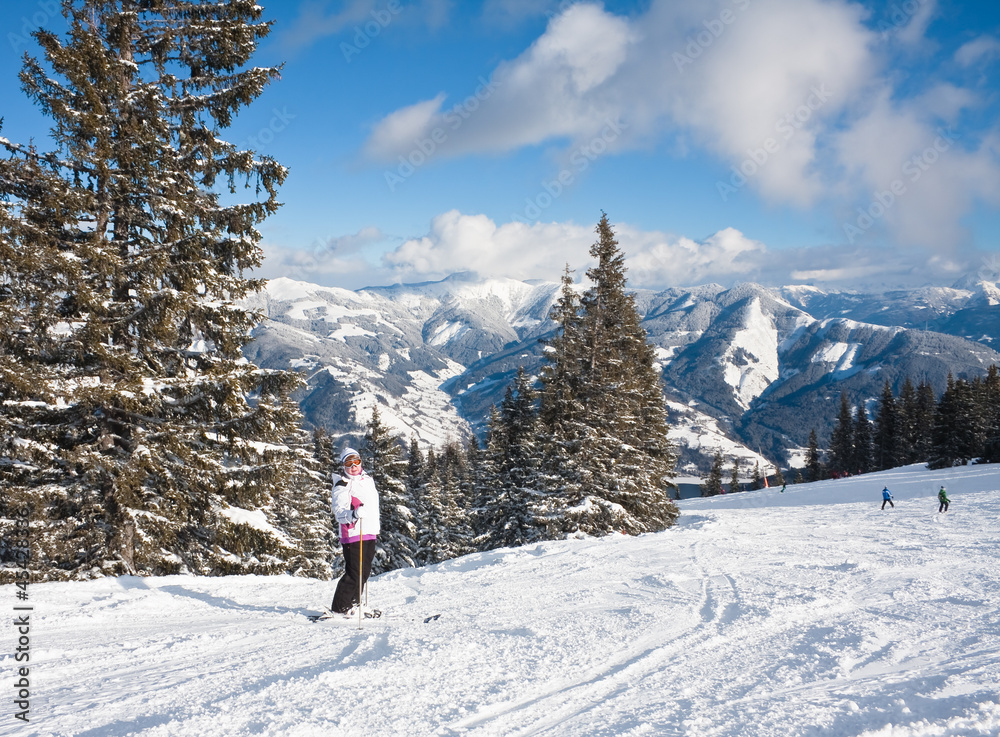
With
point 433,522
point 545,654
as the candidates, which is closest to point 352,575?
point 545,654

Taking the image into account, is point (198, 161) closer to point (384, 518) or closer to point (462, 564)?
point (462, 564)

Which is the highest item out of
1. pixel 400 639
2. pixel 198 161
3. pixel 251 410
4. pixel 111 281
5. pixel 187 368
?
pixel 198 161

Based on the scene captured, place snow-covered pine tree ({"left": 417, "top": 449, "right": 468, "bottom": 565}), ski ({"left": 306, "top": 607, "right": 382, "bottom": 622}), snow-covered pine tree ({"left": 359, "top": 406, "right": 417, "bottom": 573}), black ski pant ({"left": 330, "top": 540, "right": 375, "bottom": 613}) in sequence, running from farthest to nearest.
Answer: snow-covered pine tree ({"left": 417, "top": 449, "right": 468, "bottom": 565}) < snow-covered pine tree ({"left": 359, "top": 406, "right": 417, "bottom": 573}) < black ski pant ({"left": 330, "top": 540, "right": 375, "bottom": 613}) < ski ({"left": 306, "top": 607, "right": 382, "bottom": 622})

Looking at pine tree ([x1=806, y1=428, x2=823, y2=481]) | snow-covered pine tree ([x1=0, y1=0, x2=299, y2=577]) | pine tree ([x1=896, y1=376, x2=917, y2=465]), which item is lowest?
pine tree ([x1=806, y1=428, x2=823, y2=481])

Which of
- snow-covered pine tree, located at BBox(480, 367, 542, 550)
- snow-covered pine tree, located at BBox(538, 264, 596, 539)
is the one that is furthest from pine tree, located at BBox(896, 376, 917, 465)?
snow-covered pine tree, located at BBox(538, 264, 596, 539)

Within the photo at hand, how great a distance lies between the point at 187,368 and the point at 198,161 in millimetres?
3867

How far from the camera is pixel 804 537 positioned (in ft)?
42.1

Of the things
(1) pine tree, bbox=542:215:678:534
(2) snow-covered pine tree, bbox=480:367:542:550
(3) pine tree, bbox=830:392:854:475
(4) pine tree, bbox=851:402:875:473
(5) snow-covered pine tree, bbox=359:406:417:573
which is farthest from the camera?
(3) pine tree, bbox=830:392:854:475

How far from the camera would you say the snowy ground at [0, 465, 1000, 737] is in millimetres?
3262

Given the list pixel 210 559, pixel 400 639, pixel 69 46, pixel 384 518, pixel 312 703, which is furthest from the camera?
pixel 384 518

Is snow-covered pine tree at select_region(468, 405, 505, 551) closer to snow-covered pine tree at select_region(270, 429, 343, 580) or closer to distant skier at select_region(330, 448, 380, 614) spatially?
snow-covered pine tree at select_region(270, 429, 343, 580)

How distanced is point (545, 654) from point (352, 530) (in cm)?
286

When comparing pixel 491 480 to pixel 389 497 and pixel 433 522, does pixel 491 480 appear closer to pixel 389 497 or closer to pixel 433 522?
pixel 433 522

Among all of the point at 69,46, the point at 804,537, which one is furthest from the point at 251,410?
the point at 804,537
